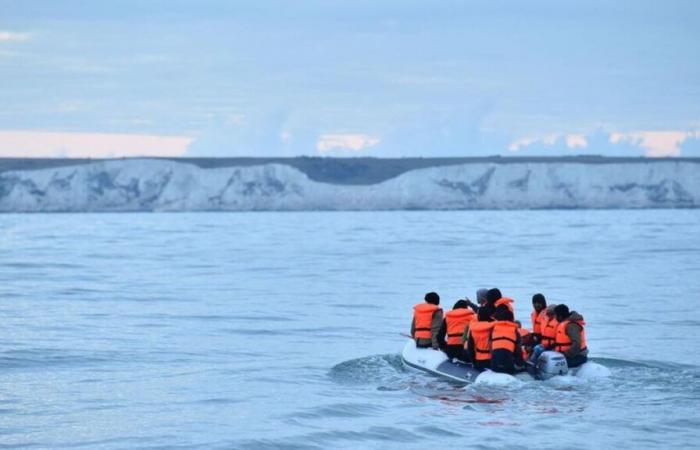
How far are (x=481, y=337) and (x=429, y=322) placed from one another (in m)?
2.11

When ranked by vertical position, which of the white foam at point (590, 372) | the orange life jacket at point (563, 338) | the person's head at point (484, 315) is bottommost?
the white foam at point (590, 372)

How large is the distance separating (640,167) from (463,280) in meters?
81.2

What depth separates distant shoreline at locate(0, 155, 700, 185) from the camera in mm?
116500

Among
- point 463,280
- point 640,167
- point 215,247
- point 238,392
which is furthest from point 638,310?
point 640,167

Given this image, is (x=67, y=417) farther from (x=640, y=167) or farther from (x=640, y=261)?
(x=640, y=167)

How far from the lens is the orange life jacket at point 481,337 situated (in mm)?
18266

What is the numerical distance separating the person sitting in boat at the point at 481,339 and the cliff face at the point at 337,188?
95776 mm

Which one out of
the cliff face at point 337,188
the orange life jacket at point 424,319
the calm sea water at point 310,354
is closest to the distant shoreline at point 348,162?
the cliff face at point 337,188

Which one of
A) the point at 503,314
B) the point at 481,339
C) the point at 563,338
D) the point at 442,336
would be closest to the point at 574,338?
the point at 563,338

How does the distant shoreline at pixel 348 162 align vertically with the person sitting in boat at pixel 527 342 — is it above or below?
above

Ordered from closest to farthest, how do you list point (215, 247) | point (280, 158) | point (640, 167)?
point (215, 247) → point (640, 167) → point (280, 158)

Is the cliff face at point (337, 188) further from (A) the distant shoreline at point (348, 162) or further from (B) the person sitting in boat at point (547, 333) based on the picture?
(B) the person sitting in boat at point (547, 333)

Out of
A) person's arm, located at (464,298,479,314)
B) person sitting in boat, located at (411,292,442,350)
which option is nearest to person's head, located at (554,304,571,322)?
person's arm, located at (464,298,479,314)

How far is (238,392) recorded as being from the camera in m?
18.9
